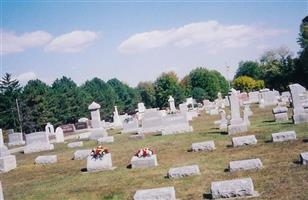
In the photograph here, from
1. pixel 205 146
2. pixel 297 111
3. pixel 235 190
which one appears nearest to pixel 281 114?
pixel 297 111

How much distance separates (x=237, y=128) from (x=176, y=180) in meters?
10.3

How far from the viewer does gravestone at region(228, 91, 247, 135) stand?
21203mm

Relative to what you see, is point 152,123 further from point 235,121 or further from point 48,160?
point 48,160

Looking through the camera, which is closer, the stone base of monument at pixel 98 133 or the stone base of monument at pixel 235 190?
the stone base of monument at pixel 235 190

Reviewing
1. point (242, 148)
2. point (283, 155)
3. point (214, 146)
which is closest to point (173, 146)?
point (214, 146)

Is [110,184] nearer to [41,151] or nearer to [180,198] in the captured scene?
[180,198]

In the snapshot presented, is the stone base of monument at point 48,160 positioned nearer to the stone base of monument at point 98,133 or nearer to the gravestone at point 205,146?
the gravestone at point 205,146

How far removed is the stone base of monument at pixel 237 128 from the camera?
2117 centimetres

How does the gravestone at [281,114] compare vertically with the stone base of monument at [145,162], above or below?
above

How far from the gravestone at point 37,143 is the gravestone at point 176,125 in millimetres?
9399

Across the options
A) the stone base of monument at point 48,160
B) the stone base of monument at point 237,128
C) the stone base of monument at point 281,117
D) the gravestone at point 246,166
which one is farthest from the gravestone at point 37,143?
the gravestone at point 246,166

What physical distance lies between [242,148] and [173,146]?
16.1 feet

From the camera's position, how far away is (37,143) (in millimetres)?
28641

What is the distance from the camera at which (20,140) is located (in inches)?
1540
